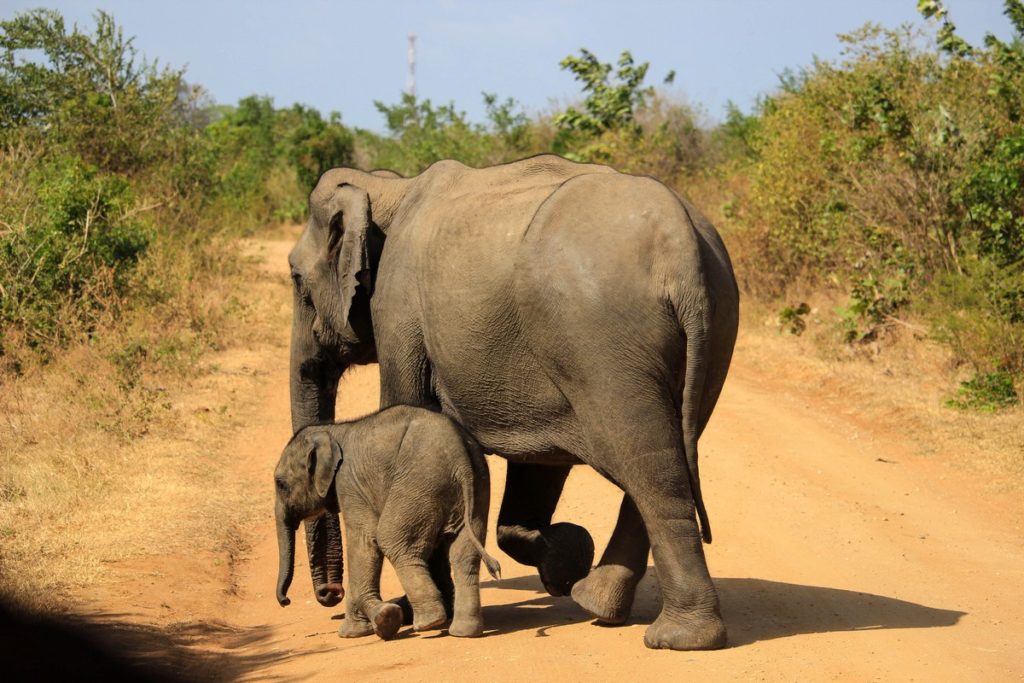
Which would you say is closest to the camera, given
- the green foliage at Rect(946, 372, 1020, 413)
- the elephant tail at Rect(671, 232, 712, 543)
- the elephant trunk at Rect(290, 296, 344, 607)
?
the elephant tail at Rect(671, 232, 712, 543)

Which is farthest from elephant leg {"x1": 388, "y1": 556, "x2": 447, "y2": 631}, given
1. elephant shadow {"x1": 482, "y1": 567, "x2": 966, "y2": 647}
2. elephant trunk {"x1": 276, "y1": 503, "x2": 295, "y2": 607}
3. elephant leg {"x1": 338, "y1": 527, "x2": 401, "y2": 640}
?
elephant trunk {"x1": 276, "y1": 503, "x2": 295, "y2": 607}

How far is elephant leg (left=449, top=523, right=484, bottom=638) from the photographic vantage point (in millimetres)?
6145

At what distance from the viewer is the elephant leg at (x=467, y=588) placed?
20.2 feet

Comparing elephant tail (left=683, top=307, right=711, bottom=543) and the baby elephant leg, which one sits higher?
elephant tail (left=683, top=307, right=711, bottom=543)

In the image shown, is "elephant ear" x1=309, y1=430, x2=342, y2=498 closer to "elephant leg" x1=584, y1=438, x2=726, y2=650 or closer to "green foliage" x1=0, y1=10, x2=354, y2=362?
"elephant leg" x1=584, y1=438, x2=726, y2=650

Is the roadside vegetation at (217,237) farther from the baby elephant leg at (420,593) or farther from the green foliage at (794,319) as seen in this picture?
the baby elephant leg at (420,593)

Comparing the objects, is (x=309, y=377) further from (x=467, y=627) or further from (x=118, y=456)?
(x=118, y=456)

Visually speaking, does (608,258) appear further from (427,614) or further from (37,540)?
(37,540)

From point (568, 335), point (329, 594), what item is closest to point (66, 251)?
point (329, 594)

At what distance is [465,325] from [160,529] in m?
3.64

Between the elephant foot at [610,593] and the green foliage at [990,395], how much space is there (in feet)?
22.2

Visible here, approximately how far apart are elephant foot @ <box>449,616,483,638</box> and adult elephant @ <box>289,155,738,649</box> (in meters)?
0.47

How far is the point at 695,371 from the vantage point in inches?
220

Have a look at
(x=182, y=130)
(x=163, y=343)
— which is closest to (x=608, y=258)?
(x=163, y=343)
